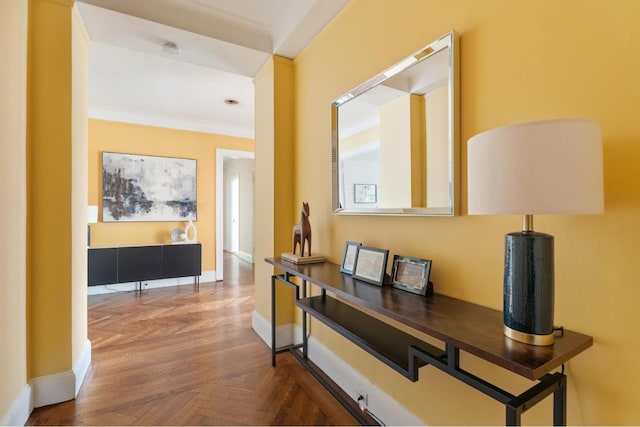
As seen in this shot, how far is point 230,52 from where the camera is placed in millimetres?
2566

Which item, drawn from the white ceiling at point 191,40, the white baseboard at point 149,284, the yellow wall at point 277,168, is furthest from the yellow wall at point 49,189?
the white baseboard at point 149,284

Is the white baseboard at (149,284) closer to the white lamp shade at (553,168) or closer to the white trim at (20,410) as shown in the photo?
the white trim at (20,410)

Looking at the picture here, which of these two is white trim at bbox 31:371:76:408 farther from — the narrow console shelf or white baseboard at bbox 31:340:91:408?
the narrow console shelf

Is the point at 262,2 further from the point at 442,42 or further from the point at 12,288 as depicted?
the point at 12,288

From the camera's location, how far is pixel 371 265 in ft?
5.37

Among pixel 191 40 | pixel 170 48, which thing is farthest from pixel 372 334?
pixel 170 48

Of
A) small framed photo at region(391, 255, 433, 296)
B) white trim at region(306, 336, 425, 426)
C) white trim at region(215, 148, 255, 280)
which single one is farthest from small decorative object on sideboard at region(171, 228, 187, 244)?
small framed photo at region(391, 255, 433, 296)

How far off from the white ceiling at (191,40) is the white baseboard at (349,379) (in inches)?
94.2

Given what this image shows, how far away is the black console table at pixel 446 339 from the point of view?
2.69 ft

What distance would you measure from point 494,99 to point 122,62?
332 centimetres

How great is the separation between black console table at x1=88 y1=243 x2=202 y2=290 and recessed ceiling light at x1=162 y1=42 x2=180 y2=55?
290 centimetres

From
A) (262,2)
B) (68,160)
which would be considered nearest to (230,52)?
(262,2)

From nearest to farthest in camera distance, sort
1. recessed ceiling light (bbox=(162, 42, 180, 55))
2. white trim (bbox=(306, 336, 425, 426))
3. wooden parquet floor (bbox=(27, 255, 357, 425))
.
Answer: white trim (bbox=(306, 336, 425, 426)), wooden parquet floor (bbox=(27, 255, 357, 425)), recessed ceiling light (bbox=(162, 42, 180, 55))

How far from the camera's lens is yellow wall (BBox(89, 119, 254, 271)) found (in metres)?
4.35
